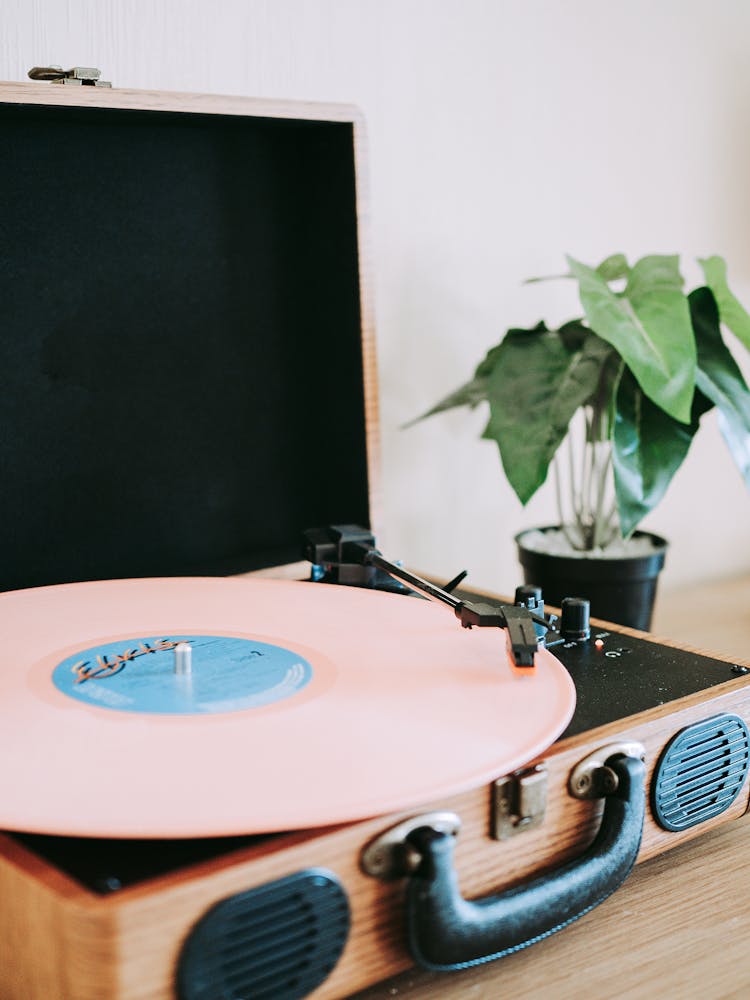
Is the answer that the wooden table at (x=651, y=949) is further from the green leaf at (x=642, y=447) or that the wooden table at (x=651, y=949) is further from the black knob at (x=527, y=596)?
the green leaf at (x=642, y=447)

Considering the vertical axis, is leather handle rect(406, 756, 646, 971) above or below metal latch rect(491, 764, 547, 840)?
below

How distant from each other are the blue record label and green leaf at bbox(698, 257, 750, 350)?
72 centimetres

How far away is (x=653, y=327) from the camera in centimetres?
115

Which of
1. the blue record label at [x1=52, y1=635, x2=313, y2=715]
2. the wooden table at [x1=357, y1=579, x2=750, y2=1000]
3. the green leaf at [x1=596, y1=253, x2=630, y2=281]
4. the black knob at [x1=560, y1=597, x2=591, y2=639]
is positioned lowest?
the wooden table at [x1=357, y1=579, x2=750, y2=1000]

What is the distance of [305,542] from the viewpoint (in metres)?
1.03

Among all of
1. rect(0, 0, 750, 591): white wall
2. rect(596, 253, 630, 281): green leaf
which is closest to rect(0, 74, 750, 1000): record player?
rect(0, 0, 750, 591): white wall

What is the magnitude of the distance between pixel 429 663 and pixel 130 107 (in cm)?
56

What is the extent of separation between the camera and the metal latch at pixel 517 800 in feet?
2.20

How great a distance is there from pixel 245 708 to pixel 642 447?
641mm

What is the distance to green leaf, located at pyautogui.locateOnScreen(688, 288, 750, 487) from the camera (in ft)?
3.95

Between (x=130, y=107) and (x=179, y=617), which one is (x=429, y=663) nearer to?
(x=179, y=617)

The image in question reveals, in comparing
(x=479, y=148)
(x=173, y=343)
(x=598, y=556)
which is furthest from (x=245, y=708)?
(x=479, y=148)

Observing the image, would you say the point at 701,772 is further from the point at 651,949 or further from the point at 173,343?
the point at 173,343

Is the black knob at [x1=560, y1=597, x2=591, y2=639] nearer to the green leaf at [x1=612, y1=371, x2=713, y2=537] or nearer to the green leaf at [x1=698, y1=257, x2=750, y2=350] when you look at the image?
the green leaf at [x1=612, y1=371, x2=713, y2=537]
